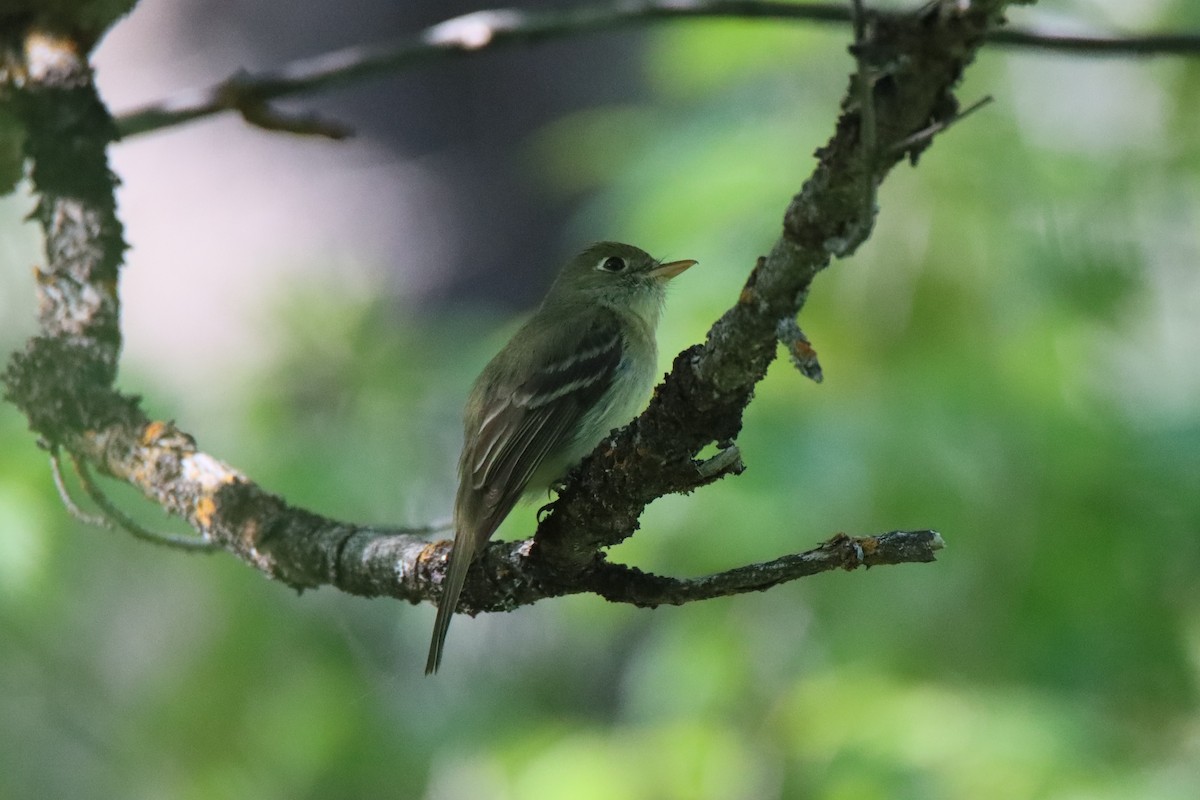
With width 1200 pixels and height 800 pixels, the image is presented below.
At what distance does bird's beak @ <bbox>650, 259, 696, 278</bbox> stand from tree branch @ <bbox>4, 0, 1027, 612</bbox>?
180 cm

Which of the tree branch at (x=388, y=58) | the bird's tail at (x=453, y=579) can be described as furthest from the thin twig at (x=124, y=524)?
the tree branch at (x=388, y=58)

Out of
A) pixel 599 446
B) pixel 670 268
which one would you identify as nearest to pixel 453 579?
pixel 599 446

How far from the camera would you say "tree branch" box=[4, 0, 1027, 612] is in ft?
5.26

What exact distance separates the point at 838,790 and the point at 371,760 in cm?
326

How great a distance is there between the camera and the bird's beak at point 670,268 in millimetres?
4687

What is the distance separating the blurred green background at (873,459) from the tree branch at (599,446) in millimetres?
940

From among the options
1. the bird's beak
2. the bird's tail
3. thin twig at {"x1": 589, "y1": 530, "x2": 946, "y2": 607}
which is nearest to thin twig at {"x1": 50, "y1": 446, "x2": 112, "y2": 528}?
the bird's tail

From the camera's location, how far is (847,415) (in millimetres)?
4660

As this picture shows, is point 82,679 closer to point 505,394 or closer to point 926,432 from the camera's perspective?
point 505,394

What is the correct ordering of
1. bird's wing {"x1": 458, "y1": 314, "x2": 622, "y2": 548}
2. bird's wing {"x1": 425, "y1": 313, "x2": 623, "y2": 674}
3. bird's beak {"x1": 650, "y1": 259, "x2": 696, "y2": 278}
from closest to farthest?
bird's wing {"x1": 425, "y1": 313, "x2": 623, "y2": 674} < bird's wing {"x1": 458, "y1": 314, "x2": 622, "y2": 548} < bird's beak {"x1": 650, "y1": 259, "x2": 696, "y2": 278}

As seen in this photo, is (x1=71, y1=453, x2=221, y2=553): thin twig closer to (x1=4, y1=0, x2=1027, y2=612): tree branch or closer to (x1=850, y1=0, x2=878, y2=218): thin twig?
(x1=4, y1=0, x2=1027, y2=612): tree branch

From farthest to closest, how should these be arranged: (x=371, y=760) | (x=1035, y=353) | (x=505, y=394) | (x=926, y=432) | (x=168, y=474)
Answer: (x=371, y=760), (x=1035, y=353), (x=926, y=432), (x=505, y=394), (x=168, y=474)

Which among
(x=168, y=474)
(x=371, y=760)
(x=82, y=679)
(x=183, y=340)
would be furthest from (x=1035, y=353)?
(x=82, y=679)

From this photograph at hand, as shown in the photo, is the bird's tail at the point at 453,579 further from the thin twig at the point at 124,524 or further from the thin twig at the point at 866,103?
the thin twig at the point at 866,103
